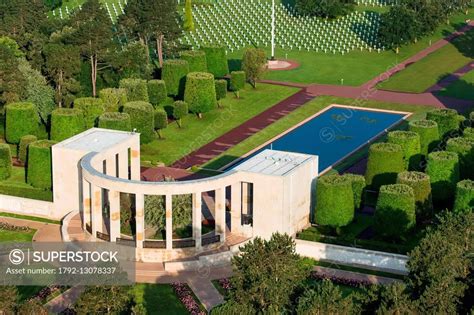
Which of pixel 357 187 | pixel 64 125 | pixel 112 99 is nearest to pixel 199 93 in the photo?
pixel 112 99

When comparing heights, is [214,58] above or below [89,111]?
above

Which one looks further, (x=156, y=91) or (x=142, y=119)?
(x=156, y=91)

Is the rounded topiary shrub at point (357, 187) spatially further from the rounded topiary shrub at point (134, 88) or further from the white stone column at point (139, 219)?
the rounded topiary shrub at point (134, 88)

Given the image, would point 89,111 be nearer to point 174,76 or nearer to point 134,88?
point 134,88

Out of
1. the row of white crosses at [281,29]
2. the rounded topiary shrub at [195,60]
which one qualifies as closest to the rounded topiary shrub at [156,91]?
the rounded topiary shrub at [195,60]

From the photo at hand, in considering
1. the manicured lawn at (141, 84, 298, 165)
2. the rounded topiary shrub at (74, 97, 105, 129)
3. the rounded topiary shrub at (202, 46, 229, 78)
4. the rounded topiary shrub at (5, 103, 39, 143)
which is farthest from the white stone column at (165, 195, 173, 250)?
the rounded topiary shrub at (202, 46, 229, 78)

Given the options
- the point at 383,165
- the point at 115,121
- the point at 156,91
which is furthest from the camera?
the point at 156,91

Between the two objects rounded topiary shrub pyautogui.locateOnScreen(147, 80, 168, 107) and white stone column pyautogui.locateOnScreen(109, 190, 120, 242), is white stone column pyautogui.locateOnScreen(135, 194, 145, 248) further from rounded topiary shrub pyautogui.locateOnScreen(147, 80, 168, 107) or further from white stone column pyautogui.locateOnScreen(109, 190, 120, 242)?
rounded topiary shrub pyautogui.locateOnScreen(147, 80, 168, 107)
